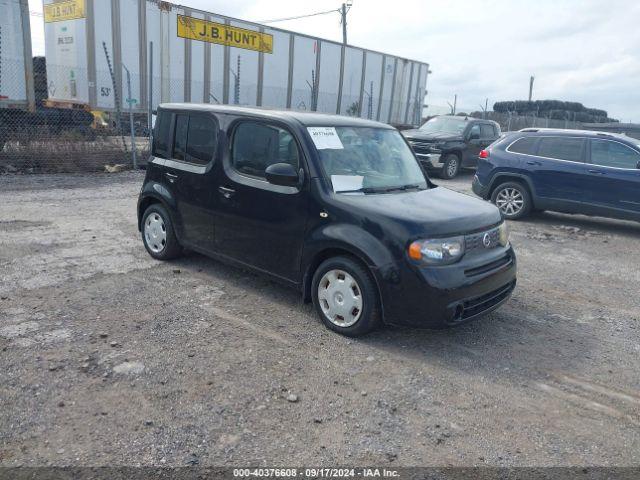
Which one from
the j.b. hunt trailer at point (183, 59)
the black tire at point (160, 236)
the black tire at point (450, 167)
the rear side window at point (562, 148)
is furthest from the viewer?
the black tire at point (450, 167)

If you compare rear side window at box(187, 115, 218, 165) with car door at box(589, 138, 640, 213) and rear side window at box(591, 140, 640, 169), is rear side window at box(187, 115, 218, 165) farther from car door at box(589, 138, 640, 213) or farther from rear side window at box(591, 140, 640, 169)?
rear side window at box(591, 140, 640, 169)

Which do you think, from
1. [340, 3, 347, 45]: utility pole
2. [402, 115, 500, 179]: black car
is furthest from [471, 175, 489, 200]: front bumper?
[340, 3, 347, 45]: utility pole

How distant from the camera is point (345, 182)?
4.48 metres

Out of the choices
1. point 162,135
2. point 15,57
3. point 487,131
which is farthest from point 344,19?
point 162,135

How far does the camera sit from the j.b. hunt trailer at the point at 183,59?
13.2 m

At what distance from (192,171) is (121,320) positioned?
66.5 inches

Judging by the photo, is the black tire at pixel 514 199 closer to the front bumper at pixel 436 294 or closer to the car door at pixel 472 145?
the car door at pixel 472 145

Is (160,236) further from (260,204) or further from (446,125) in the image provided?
(446,125)

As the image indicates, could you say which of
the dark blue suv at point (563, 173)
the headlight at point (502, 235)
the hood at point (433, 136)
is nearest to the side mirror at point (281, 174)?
the headlight at point (502, 235)

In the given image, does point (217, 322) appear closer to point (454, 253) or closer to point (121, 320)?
point (121, 320)

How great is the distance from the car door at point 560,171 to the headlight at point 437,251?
233 inches

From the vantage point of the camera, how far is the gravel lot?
2.94 m

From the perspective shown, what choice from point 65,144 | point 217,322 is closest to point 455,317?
point 217,322

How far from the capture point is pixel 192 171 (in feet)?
17.5
